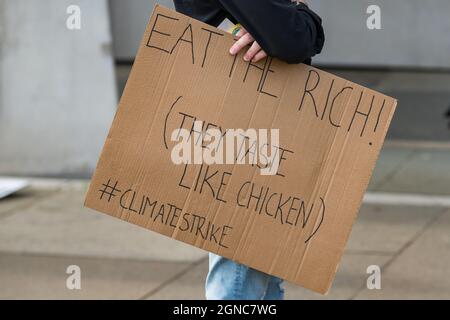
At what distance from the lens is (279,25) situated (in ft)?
8.87

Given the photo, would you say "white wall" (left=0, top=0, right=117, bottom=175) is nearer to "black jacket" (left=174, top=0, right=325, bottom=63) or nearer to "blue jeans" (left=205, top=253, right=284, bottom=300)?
"blue jeans" (left=205, top=253, right=284, bottom=300)

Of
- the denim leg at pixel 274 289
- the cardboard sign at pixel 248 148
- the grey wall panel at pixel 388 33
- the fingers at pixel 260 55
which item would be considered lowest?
the denim leg at pixel 274 289

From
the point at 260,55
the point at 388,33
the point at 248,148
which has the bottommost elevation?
the point at 248,148

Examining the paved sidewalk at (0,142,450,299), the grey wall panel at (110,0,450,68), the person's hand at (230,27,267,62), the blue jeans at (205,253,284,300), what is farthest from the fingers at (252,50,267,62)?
the grey wall panel at (110,0,450,68)

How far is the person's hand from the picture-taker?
2.80m

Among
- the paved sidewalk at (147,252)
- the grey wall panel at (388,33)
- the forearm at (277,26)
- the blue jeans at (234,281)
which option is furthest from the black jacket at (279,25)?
the grey wall panel at (388,33)

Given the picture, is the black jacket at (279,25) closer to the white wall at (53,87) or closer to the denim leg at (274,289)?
the denim leg at (274,289)

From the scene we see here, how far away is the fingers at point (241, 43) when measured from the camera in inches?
110

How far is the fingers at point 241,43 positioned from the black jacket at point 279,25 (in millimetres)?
53

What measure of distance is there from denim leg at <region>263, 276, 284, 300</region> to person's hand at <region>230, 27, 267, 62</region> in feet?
2.42

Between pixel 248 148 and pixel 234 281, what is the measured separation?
45 centimetres

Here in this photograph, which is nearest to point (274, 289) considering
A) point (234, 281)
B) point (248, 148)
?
point (234, 281)

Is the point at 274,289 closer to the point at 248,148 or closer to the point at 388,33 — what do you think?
the point at 248,148
